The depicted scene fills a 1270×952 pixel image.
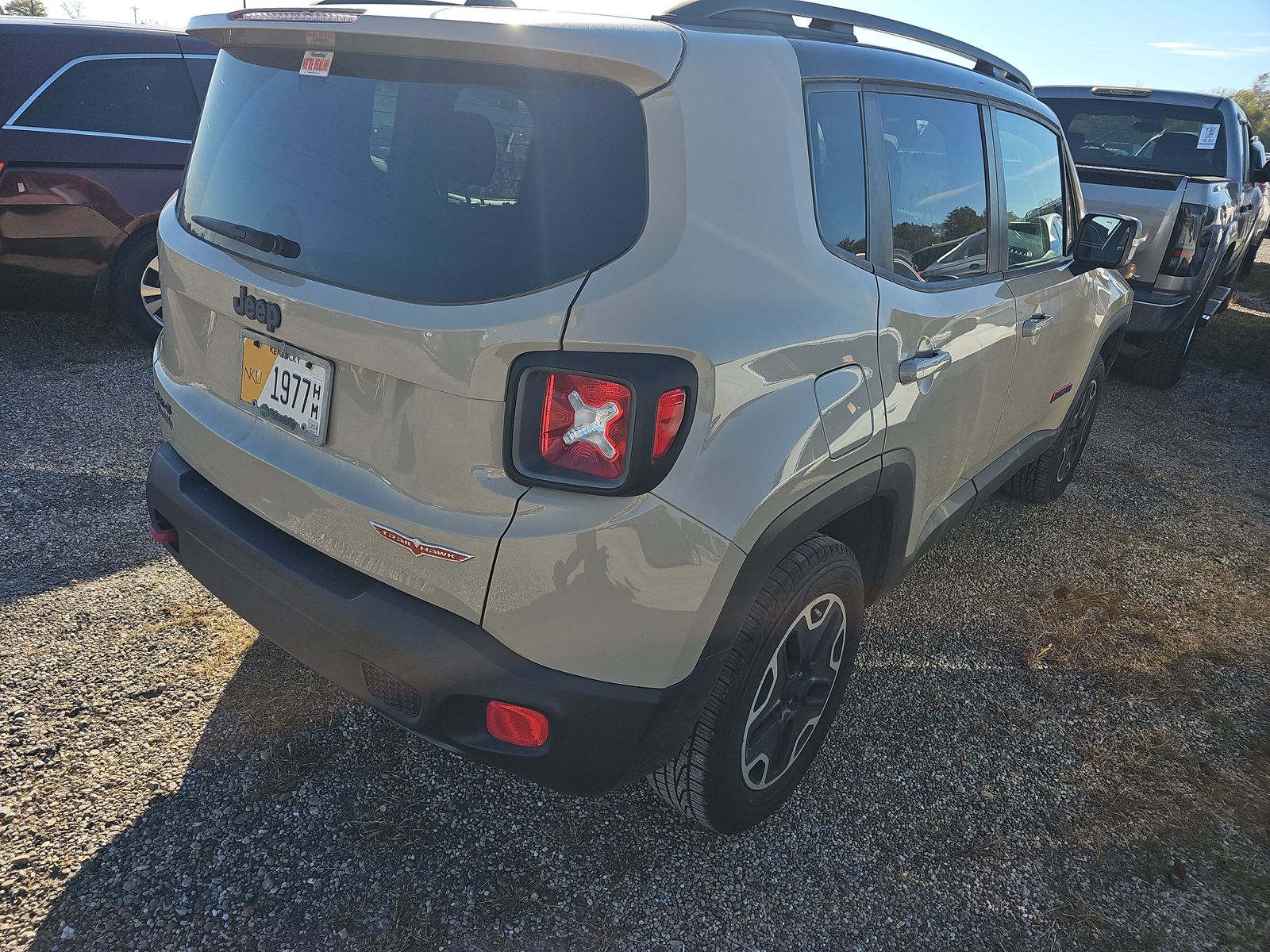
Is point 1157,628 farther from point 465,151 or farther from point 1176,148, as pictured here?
point 1176,148

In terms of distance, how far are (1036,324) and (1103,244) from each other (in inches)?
26.5

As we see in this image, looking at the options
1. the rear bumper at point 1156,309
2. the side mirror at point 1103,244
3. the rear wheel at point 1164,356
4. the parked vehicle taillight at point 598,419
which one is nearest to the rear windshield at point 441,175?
the parked vehicle taillight at point 598,419

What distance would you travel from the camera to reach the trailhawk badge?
161 cm

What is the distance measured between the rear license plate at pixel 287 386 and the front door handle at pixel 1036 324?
7.61ft

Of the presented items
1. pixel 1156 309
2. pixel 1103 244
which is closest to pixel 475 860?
pixel 1103 244

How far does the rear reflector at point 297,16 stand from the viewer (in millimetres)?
1728

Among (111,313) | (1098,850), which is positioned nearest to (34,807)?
(1098,850)

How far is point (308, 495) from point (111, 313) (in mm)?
4280

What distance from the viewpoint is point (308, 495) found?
5.89 feet

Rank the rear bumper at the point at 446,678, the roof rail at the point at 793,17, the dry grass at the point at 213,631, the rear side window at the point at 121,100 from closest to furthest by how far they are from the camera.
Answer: the rear bumper at the point at 446,678, the roof rail at the point at 793,17, the dry grass at the point at 213,631, the rear side window at the point at 121,100

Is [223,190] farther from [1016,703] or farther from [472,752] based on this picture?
[1016,703]

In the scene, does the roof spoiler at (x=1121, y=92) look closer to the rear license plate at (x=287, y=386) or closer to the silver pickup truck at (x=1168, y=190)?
the silver pickup truck at (x=1168, y=190)

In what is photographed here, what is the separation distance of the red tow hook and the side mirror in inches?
131

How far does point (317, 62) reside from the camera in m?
1.82
